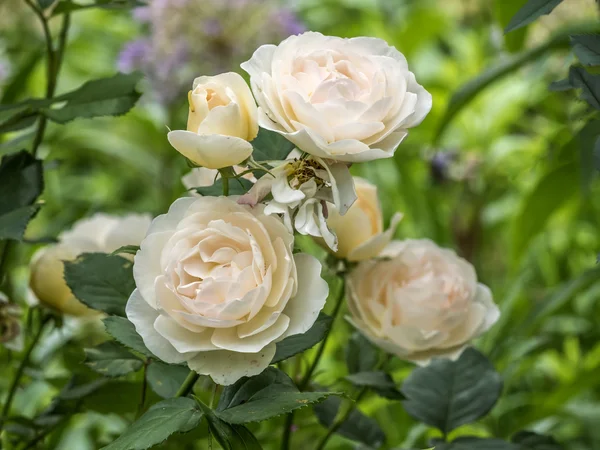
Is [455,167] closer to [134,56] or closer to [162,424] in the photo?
[134,56]

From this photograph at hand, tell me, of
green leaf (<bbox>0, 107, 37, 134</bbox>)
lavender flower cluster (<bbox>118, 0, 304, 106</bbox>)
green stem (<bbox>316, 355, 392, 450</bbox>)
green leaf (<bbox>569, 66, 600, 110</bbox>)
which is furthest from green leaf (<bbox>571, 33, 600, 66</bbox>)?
lavender flower cluster (<bbox>118, 0, 304, 106</bbox>)

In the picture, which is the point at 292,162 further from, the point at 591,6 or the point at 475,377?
the point at 591,6

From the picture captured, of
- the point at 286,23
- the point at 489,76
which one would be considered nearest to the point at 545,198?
the point at 489,76

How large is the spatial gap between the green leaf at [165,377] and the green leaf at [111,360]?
2 cm

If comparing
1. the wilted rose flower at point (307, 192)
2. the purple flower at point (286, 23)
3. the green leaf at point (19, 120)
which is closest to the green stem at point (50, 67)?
the green leaf at point (19, 120)

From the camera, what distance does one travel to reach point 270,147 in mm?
372

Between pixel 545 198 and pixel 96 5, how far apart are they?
53 centimetres

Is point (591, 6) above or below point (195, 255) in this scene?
below

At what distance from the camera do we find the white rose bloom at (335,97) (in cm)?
30

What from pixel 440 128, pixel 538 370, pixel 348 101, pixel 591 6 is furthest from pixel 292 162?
pixel 591 6

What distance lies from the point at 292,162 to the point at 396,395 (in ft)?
0.57

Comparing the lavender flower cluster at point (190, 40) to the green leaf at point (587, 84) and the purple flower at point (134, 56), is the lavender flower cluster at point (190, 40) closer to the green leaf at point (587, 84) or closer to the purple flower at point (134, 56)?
the purple flower at point (134, 56)

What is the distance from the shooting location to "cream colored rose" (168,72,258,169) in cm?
30

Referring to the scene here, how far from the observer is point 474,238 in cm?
116
